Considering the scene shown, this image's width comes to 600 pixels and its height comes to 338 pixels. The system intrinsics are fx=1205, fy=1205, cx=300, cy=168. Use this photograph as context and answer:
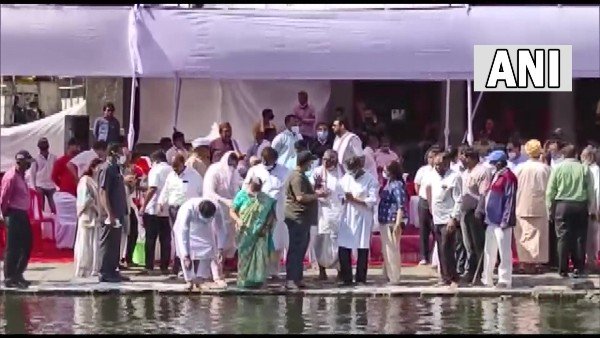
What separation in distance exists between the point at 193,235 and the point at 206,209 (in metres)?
0.43

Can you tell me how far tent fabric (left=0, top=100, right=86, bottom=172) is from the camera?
68.7 ft

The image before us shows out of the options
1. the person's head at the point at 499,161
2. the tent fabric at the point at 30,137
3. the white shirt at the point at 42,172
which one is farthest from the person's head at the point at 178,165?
the tent fabric at the point at 30,137

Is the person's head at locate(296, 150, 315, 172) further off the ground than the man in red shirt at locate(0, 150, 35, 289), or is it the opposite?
the person's head at locate(296, 150, 315, 172)

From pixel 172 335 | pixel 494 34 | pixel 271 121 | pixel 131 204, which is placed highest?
pixel 494 34

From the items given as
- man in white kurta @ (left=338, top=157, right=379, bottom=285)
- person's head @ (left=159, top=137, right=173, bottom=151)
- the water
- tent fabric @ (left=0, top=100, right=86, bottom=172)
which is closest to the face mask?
person's head @ (left=159, top=137, right=173, bottom=151)

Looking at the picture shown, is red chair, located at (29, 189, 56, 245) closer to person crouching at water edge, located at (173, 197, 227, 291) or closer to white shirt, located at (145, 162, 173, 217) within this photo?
white shirt, located at (145, 162, 173, 217)

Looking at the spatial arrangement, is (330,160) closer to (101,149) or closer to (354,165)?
(354,165)

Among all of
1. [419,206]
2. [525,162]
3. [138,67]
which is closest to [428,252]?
[419,206]

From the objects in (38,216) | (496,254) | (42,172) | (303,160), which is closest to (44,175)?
(42,172)

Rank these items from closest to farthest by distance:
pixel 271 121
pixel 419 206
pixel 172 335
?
pixel 172 335 → pixel 419 206 → pixel 271 121

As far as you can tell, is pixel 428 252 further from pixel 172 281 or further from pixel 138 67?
pixel 138 67

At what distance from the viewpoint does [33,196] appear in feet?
57.5

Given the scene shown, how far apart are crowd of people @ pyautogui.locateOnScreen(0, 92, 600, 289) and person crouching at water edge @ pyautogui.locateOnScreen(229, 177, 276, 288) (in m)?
0.01

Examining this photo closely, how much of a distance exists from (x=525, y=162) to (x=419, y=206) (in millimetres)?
1563
